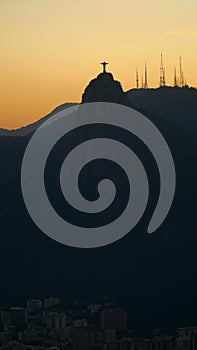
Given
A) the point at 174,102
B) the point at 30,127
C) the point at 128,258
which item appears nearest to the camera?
the point at 128,258

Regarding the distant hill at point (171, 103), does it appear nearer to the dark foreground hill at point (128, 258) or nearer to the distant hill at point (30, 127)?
the distant hill at point (30, 127)

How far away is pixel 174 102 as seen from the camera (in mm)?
99688

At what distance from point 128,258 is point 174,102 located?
1552 centimetres

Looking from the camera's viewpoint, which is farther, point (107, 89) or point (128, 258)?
point (107, 89)

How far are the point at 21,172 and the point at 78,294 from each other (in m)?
12.9

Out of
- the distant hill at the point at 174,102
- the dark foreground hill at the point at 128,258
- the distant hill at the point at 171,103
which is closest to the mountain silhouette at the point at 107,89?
the dark foreground hill at the point at 128,258

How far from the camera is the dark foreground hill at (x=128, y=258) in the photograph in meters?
80.6

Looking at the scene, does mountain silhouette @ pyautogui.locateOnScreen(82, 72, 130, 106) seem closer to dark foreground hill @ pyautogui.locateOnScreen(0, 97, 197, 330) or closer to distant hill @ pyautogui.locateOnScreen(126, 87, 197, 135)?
dark foreground hill @ pyautogui.locateOnScreen(0, 97, 197, 330)

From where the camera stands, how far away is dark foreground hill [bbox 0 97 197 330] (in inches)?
3174

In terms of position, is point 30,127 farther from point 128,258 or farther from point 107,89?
point 128,258

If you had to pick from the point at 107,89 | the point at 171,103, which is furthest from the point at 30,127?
the point at 107,89

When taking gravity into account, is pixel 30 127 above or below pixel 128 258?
above

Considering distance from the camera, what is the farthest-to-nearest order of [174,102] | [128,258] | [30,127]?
[30,127], [174,102], [128,258]

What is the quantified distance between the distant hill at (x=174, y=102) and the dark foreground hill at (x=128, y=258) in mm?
5670
